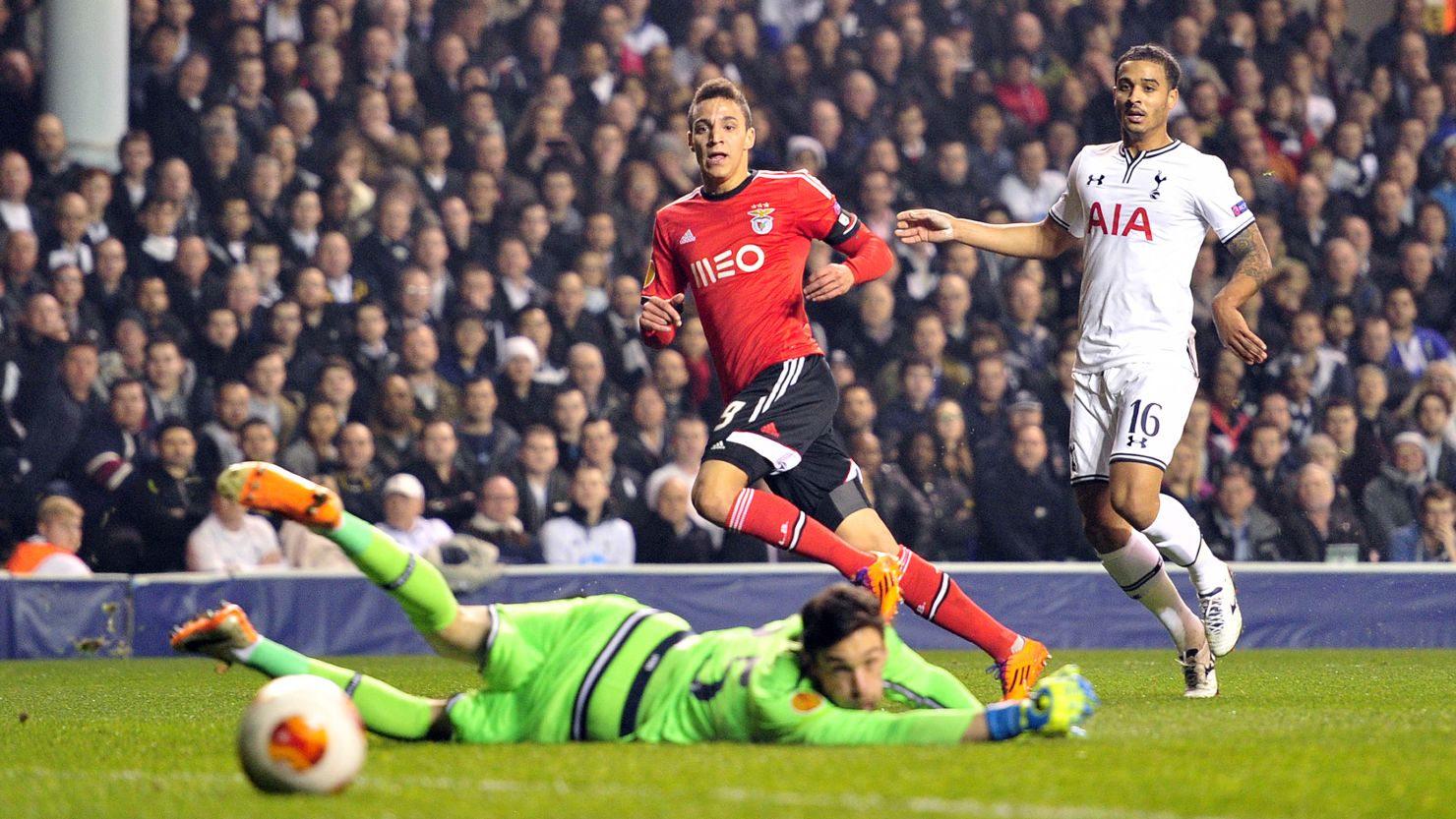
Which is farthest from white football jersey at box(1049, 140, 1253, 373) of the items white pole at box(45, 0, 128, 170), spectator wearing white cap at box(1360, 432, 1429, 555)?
white pole at box(45, 0, 128, 170)

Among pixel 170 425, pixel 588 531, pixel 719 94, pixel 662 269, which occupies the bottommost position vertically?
pixel 588 531

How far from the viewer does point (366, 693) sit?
16.6 feet

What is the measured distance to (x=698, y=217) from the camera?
23.0 feet

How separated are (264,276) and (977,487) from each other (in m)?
4.64

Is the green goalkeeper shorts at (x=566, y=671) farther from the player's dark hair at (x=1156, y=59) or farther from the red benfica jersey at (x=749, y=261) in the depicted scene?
the player's dark hair at (x=1156, y=59)

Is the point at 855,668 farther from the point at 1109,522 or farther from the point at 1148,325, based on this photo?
the point at 1148,325

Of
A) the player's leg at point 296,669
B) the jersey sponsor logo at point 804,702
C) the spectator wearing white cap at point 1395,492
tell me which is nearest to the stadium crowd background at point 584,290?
the spectator wearing white cap at point 1395,492

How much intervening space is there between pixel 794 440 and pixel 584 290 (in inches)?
240

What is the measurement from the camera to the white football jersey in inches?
273

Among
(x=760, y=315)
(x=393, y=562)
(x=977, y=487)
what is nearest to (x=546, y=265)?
(x=977, y=487)

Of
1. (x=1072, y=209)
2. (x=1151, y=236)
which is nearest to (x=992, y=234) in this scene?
(x=1072, y=209)

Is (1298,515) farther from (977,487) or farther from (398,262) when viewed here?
(398,262)

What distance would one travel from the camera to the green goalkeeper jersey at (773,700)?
4707mm

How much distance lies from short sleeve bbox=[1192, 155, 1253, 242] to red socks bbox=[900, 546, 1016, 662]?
1684 millimetres
